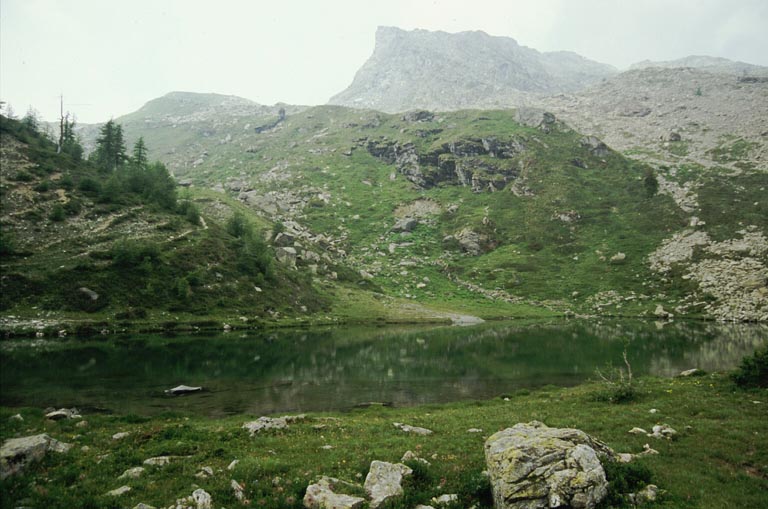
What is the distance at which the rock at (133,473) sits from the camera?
1432 centimetres

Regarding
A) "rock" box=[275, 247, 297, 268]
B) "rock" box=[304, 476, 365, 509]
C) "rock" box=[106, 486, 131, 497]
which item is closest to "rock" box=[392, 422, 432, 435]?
"rock" box=[304, 476, 365, 509]

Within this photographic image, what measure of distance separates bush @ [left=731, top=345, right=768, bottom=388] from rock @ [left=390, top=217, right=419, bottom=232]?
161 m

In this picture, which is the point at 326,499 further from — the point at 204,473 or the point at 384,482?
the point at 204,473

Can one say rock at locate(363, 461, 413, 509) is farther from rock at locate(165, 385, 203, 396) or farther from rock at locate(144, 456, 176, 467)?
rock at locate(165, 385, 203, 396)

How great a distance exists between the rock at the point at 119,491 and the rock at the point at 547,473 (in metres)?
12.0

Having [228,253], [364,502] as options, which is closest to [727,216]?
[228,253]

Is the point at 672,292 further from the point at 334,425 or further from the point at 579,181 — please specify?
the point at 334,425

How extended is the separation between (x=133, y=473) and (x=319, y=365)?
33879 mm

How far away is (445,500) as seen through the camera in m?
12.5

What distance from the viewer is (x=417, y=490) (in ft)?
43.3

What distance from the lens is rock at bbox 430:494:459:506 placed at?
40.4ft

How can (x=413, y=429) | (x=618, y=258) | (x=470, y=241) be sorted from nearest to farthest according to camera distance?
(x=413, y=429) < (x=618, y=258) < (x=470, y=241)

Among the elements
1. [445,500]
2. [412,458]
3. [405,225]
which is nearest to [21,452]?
[412,458]

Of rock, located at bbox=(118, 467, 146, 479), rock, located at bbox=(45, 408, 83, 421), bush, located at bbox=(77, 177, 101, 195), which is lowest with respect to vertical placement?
rock, located at bbox=(45, 408, 83, 421)
